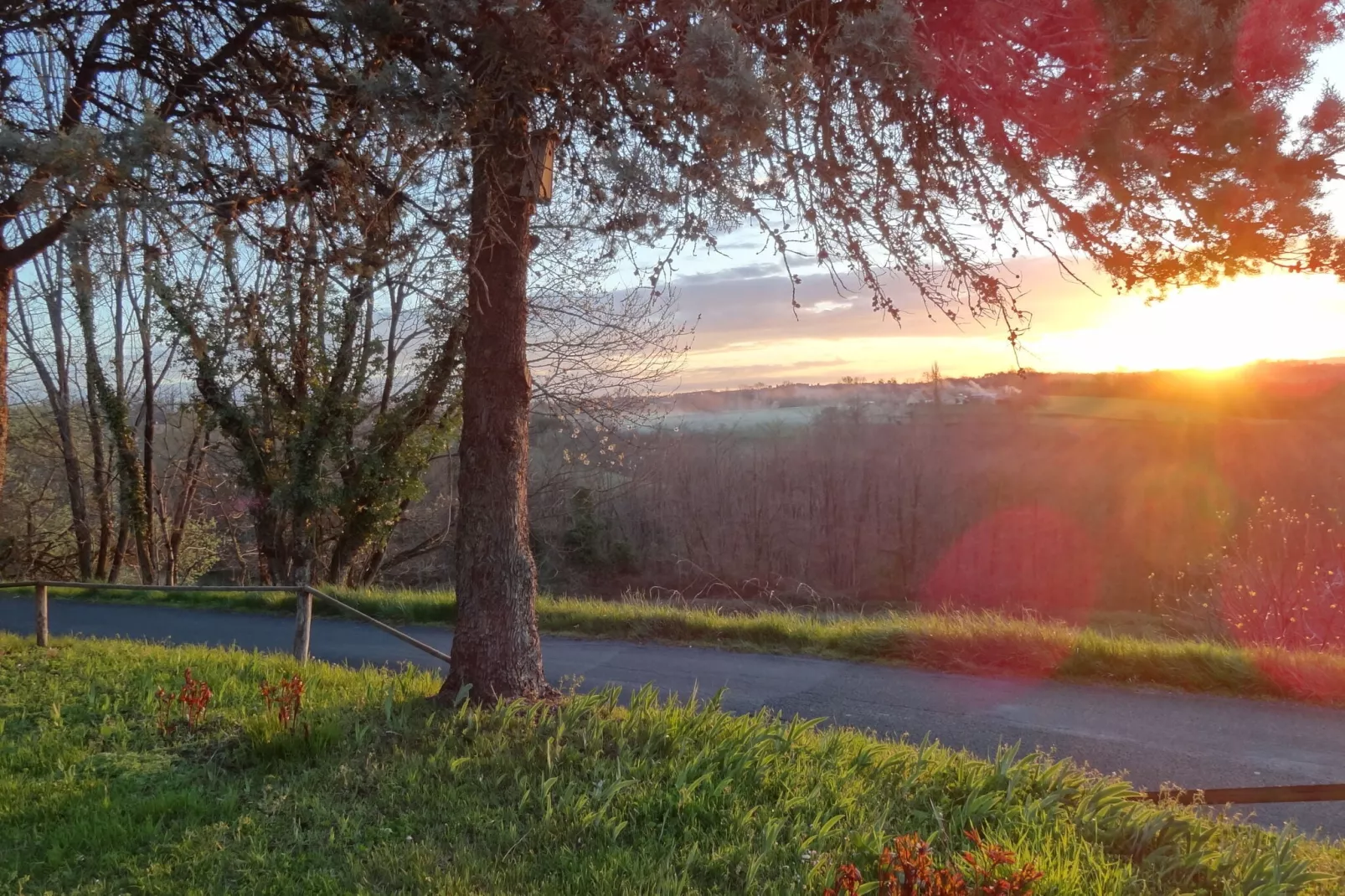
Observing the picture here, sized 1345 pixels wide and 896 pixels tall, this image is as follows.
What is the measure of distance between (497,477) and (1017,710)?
4184 mm

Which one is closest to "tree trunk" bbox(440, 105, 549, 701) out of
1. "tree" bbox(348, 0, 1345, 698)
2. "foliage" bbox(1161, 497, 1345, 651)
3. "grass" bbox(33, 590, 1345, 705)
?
"tree" bbox(348, 0, 1345, 698)

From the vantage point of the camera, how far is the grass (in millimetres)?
7027

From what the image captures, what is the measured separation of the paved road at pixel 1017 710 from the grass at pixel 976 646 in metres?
0.26

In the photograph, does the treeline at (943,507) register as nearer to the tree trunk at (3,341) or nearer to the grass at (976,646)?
the grass at (976,646)

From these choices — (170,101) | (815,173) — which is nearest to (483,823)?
Answer: (815,173)

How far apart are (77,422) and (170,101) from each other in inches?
685

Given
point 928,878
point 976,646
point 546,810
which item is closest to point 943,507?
point 976,646

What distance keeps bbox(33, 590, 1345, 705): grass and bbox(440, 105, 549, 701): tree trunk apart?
4162mm

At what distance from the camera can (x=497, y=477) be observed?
513 centimetres

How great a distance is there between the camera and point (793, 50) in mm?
4598

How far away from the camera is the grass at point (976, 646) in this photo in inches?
277

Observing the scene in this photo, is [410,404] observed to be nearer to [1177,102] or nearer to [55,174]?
[55,174]

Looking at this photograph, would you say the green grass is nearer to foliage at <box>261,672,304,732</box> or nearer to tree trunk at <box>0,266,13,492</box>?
foliage at <box>261,672,304,732</box>

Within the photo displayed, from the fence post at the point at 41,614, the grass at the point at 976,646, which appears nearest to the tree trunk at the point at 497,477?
the grass at the point at 976,646
